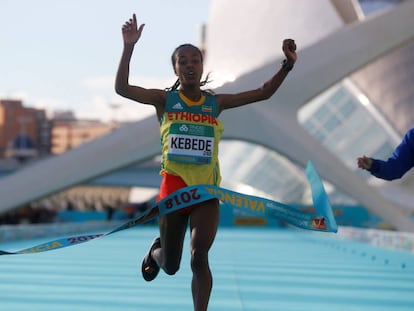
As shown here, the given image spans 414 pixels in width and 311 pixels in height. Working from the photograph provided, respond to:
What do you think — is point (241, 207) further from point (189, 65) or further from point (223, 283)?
point (223, 283)

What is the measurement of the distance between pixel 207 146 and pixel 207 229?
0.41m

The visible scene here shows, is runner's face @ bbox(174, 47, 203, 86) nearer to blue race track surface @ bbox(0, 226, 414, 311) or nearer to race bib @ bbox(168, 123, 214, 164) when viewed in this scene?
race bib @ bbox(168, 123, 214, 164)

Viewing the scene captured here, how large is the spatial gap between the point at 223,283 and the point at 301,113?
2477cm

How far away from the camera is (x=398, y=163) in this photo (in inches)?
177

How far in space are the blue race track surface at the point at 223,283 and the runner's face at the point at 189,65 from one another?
1.82 metres

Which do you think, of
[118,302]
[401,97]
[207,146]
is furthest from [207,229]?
[401,97]

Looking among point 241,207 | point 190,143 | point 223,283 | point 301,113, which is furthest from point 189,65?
point 301,113

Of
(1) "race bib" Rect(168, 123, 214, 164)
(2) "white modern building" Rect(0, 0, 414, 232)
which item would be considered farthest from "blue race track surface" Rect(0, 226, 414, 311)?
(2) "white modern building" Rect(0, 0, 414, 232)

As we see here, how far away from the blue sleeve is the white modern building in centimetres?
482

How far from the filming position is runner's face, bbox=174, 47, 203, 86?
4.43 metres

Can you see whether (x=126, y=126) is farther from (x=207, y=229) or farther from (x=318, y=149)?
(x=207, y=229)

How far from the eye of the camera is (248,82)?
1886 centimetres

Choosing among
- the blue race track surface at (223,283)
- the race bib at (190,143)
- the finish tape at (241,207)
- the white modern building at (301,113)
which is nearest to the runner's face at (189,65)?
the race bib at (190,143)

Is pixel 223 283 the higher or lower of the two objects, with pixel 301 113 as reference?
lower
